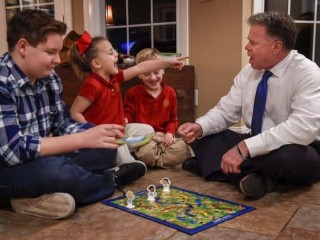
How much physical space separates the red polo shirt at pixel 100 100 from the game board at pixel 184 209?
59 cm

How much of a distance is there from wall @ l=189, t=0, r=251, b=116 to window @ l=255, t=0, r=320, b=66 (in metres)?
0.29

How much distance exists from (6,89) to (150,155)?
990 mm

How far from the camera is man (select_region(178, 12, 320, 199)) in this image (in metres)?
1.69

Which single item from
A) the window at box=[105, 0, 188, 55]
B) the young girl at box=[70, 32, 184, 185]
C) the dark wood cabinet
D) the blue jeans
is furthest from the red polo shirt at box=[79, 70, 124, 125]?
the window at box=[105, 0, 188, 55]

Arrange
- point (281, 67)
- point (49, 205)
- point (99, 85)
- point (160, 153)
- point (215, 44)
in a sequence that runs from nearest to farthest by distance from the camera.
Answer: point (49, 205) → point (281, 67) → point (99, 85) → point (160, 153) → point (215, 44)

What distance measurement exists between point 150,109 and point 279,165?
104cm

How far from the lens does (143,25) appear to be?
12.3 ft

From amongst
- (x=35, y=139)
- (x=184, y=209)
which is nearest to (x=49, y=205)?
(x=35, y=139)

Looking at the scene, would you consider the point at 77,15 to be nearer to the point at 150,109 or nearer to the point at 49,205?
the point at 150,109

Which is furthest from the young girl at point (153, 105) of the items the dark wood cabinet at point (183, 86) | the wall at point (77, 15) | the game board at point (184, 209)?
the wall at point (77, 15)

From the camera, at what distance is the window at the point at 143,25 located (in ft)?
11.6

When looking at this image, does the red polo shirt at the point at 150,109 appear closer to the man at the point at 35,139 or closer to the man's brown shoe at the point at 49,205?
the man at the point at 35,139

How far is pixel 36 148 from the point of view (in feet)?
4.82

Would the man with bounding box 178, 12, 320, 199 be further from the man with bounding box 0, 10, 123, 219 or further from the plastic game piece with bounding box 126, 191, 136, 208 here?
the man with bounding box 0, 10, 123, 219
